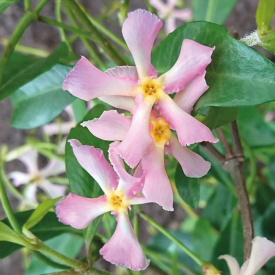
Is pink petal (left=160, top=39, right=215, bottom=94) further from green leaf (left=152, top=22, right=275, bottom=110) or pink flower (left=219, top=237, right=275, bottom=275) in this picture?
pink flower (left=219, top=237, right=275, bottom=275)

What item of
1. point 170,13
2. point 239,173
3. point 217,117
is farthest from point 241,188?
point 170,13

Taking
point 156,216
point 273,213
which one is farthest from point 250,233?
point 156,216

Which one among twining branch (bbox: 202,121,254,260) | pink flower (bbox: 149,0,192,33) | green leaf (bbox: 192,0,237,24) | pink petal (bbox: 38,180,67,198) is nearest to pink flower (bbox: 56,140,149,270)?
twining branch (bbox: 202,121,254,260)

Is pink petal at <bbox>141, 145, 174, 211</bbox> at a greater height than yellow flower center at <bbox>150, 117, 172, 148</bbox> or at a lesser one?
lesser

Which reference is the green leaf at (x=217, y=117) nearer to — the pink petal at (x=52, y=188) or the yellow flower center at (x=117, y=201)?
the yellow flower center at (x=117, y=201)

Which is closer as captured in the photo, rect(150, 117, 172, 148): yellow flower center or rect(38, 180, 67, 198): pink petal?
rect(150, 117, 172, 148): yellow flower center

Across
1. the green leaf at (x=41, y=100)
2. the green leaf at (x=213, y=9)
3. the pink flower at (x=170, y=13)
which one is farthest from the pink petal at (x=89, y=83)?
the pink flower at (x=170, y=13)

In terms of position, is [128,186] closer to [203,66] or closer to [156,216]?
[203,66]

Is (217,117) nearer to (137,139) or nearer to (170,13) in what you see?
(137,139)
